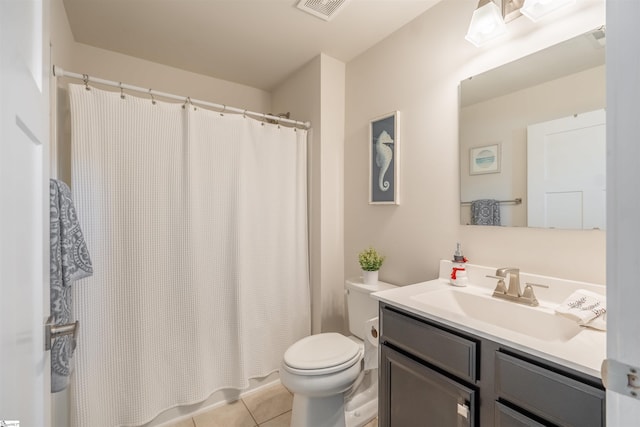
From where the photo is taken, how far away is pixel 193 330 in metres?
1.75

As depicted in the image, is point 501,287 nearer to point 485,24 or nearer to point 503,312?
point 503,312

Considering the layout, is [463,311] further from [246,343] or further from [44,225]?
[44,225]

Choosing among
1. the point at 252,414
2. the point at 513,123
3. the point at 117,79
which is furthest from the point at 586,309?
the point at 117,79

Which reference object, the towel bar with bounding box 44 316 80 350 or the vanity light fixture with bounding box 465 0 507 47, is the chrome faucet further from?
the towel bar with bounding box 44 316 80 350

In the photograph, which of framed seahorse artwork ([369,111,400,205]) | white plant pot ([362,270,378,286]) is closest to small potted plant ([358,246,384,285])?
white plant pot ([362,270,378,286])

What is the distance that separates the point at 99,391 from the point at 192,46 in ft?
7.02

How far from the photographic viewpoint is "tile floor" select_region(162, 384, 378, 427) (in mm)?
1717

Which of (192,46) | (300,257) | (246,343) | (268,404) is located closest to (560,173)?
(300,257)

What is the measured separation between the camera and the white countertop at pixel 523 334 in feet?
2.44

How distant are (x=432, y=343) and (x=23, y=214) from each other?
1.15 m

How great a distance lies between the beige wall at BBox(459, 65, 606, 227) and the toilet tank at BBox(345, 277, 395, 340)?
0.64 metres

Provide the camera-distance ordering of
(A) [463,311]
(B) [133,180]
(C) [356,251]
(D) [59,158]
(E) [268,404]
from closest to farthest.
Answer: (A) [463,311]
(D) [59,158]
(B) [133,180]
(E) [268,404]
(C) [356,251]

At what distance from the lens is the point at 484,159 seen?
1.38m

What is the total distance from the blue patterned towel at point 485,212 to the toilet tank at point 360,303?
2.12 ft
